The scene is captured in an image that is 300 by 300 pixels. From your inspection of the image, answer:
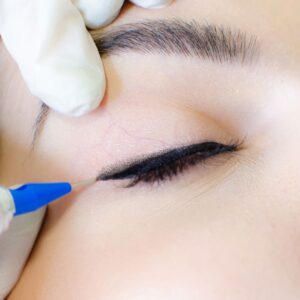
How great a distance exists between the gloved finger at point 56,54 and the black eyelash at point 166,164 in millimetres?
127

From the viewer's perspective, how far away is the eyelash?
730 mm

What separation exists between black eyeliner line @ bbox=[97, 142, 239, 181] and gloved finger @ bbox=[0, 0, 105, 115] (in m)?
0.12

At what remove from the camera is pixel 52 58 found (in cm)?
74

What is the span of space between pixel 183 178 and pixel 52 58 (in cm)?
31

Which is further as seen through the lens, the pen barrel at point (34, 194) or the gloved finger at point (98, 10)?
the gloved finger at point (98, 10)

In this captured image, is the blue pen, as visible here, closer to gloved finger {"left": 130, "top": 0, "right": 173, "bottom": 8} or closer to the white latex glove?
the white latex glove

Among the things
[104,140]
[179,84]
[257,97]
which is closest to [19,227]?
[104,140]

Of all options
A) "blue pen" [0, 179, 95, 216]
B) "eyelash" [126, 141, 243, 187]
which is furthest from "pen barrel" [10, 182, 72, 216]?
"eyelash" [126, 141, 243, 187]

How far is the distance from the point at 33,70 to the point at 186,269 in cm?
42

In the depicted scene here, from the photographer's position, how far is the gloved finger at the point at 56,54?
0.72 m

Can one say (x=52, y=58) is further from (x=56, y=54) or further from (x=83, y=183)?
(x=83, y=183)

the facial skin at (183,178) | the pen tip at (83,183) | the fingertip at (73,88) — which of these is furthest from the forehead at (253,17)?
the pen tip at (83,183)

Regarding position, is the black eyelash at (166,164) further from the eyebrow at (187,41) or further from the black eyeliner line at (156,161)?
the eyebrow at (187,41)

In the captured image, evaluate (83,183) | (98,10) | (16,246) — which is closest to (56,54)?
(98,10)
